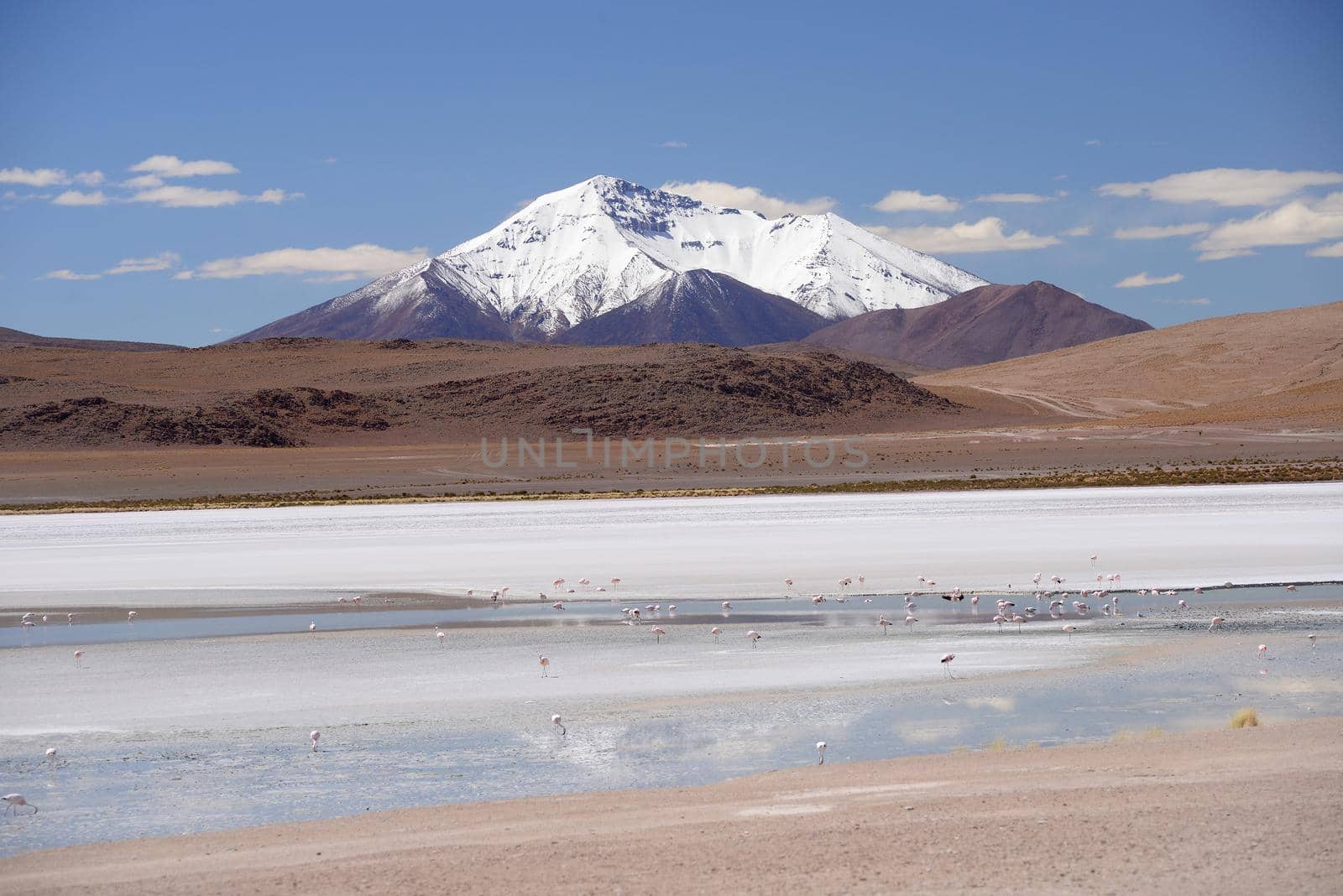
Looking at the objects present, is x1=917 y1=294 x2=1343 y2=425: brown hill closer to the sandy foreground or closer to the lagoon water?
the lagoon water

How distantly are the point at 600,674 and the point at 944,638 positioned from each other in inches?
158

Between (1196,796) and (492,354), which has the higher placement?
(492,354)

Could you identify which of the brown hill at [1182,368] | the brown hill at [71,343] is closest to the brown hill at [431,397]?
the brown hill at [1182,368]

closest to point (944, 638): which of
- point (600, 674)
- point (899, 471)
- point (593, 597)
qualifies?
point (600, 674)

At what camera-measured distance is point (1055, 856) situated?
21.5ft

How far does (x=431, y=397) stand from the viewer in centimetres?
9081

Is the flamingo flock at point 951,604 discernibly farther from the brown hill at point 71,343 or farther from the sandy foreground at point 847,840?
the brown hill at point 71,343

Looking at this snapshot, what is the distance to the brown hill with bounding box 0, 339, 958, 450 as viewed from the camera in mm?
74875

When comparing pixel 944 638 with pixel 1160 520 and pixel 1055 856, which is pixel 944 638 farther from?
pixel 1160 520

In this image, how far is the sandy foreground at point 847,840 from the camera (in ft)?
20.9

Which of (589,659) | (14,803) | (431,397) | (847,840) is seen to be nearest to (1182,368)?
(431,397)

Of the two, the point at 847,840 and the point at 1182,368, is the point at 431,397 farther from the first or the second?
the point at 847,840

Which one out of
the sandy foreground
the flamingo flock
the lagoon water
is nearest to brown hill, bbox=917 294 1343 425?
the lagoon water

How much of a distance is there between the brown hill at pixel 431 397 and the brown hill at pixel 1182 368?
17.4 m
